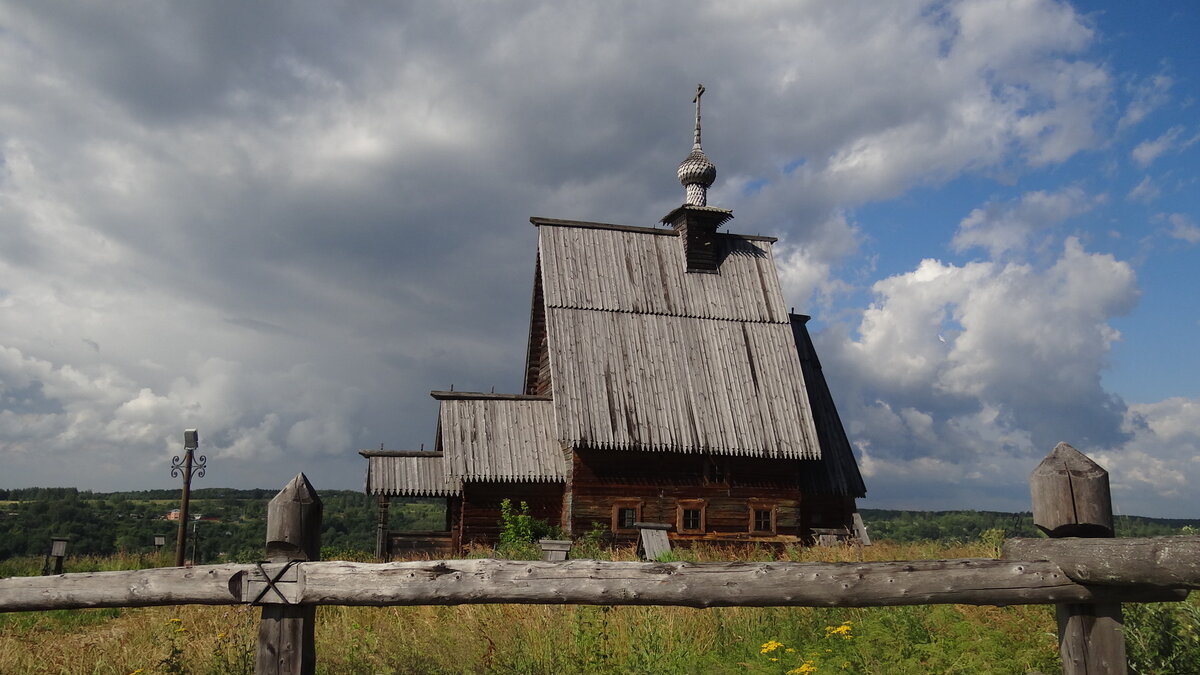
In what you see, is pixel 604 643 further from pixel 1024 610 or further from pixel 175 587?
pixel 1024 610

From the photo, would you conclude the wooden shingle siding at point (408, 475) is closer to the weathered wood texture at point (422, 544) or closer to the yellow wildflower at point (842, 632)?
the weathered wood texture at point (422, 544)

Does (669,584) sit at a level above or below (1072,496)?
below

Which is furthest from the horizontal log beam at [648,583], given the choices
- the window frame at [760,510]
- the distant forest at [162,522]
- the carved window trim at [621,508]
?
the distant forest at [162,522]

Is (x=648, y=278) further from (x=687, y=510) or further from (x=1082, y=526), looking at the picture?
(x=1082, y=526)

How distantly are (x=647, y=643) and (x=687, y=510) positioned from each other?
15296mm

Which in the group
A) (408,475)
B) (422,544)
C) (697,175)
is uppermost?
(697,175)

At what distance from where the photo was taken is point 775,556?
21281 mm

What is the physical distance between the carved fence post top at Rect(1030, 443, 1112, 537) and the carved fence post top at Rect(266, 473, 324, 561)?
4.53m

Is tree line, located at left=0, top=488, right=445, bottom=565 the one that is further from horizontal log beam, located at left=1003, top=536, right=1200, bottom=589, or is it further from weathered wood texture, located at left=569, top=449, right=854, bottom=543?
horizontal log beam, located at left=1003, top=536, right=1200, bottom=589

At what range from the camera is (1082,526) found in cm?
500

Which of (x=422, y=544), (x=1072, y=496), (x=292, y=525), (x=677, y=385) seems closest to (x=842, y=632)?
(x=1072, y=496)

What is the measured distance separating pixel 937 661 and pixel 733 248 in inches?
830

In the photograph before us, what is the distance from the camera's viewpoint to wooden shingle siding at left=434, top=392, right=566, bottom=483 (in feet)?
70.6

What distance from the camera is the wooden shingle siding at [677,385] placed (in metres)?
21.8
